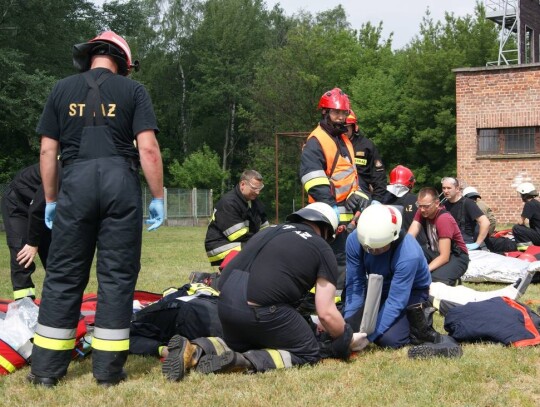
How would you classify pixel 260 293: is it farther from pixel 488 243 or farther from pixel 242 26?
pixel 242 26

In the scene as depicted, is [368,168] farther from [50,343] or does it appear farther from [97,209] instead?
[50,343]

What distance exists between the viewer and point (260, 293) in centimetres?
450

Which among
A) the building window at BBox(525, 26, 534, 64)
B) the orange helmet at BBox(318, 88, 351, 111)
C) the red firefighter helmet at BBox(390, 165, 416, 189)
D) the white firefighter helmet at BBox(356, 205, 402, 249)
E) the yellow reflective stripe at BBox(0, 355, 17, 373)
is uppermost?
the building window at BBox(525, 26, 534, 64)

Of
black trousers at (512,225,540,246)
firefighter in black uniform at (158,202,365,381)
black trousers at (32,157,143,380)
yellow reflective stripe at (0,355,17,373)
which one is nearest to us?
black trousers at (32,157,143,380)

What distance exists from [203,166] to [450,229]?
3357cm

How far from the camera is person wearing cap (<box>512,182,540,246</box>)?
11031mm

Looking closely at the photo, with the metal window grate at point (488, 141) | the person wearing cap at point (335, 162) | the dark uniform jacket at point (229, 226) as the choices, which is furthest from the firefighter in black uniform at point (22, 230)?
the metal window grate at point (488, 141)

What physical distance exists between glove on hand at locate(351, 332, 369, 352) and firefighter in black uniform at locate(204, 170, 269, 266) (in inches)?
108

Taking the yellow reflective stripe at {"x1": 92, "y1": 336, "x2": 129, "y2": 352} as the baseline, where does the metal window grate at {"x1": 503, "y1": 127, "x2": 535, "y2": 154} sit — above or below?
above

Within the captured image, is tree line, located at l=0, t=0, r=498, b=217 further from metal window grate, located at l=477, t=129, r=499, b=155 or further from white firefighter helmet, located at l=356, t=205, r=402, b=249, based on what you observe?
white firefighter helmet, located at l=356, t=205, r=402, b=249

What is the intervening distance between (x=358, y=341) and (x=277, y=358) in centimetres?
74

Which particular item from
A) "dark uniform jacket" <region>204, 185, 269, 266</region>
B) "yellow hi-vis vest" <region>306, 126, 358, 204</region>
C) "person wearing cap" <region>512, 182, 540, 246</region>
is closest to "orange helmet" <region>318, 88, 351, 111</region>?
"yellow hi-vis vest" <region>306, 126, 358, 204</region>

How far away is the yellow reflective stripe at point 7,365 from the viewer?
471 centimetres

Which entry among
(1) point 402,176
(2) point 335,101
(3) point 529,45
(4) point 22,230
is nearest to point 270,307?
(2) point 335,101
